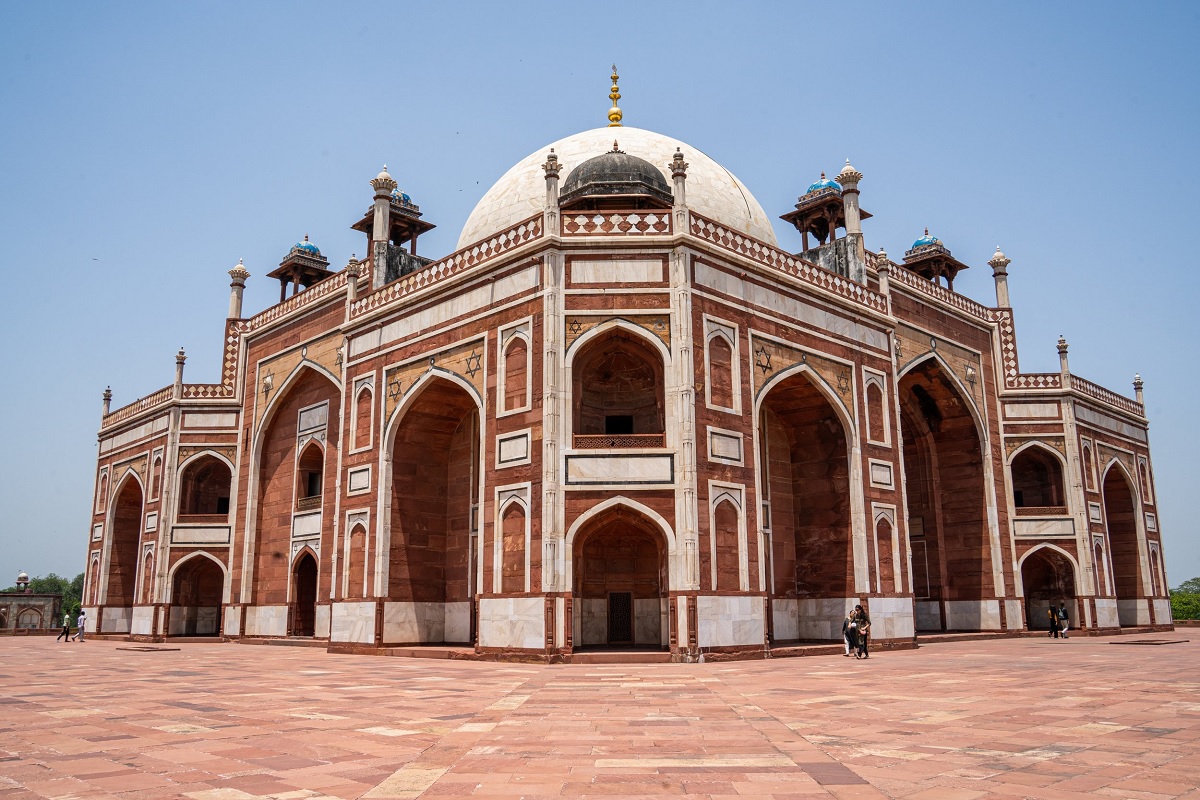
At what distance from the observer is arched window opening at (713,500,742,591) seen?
16375 millimetres

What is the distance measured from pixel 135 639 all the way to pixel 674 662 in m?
20.1

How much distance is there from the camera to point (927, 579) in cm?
2602

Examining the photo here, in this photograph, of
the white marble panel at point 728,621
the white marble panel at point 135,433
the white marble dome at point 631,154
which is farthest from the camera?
the white marble panel at point 135,433

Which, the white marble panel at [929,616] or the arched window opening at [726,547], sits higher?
the arched window opening at [726,547]

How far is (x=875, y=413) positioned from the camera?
2091 cm

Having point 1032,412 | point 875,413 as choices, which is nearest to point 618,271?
point 875,413

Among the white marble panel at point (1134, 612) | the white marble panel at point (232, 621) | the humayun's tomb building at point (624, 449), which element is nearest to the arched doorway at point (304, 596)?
the humayun's tomb building at point (624, 449)

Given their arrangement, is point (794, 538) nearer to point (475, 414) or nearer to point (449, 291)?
point (475, 414)

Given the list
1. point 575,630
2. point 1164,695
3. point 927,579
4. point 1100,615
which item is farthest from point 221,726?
point 1100,615

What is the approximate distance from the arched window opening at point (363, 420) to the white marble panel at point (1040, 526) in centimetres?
1857

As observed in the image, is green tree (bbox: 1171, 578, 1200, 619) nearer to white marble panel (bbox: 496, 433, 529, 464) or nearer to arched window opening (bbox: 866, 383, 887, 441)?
arched window opening (bbox: 866, 383, 887, 441)

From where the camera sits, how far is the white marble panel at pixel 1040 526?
1047 inches

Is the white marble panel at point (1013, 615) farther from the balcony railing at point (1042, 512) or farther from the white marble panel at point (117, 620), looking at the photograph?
the white marble panel at point (117, 620)

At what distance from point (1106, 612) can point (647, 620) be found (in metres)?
16.5
